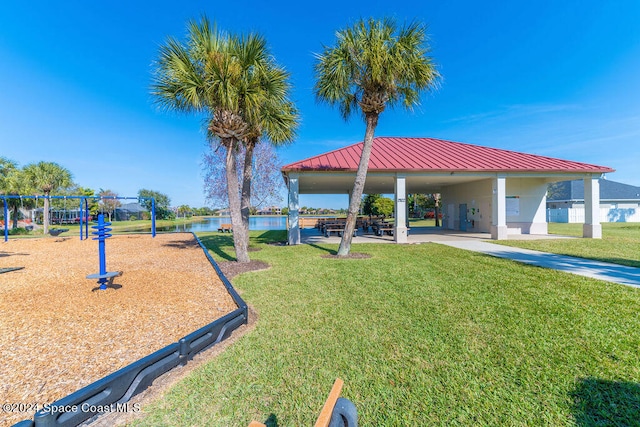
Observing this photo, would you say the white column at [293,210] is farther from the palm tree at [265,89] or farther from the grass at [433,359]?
the grass at [433,359]

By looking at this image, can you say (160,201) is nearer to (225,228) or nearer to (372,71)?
(225,228)

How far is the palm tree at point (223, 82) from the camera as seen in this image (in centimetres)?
782

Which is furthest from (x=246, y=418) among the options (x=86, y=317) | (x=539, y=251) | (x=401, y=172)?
(x=401, y=172)

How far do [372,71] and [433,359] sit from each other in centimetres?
884

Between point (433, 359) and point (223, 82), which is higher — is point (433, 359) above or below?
below

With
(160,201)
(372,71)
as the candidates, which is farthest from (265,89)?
(160,201)

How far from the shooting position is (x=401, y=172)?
14312 mm

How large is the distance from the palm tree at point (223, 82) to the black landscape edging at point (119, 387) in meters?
5.52

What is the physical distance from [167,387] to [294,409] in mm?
1381

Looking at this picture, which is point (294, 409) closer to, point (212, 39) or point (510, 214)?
point (212, 39)

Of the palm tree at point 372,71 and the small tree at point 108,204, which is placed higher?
the palm tree at point 372,71

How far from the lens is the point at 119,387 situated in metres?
2.51

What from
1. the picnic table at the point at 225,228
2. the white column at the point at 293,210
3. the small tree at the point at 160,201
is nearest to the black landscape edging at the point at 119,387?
the white column at the point at 293,210

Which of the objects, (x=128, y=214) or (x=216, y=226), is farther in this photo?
(x=128, y=214)
